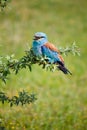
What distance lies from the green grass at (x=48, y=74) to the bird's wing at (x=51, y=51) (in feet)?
3.35

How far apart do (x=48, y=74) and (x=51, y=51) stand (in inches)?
291

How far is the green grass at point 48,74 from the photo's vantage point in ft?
33.9

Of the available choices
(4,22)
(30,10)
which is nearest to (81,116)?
(4,22)

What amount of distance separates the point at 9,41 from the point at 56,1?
6.84m

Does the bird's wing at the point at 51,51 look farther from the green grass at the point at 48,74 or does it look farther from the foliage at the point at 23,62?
the green grass at the point at 48,74

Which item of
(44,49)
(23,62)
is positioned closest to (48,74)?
(23,62)

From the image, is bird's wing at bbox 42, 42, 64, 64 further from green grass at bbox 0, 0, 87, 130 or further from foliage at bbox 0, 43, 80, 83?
green grass at bbox 0, 0, 87, 130

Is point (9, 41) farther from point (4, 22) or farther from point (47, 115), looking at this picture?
point (47, 115)

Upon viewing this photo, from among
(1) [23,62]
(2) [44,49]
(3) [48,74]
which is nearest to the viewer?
(2) [44,49]

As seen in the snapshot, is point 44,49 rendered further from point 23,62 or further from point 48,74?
point 48,74

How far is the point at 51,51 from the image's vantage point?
22.6 ft

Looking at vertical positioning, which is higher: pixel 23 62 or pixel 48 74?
pixel 48 74

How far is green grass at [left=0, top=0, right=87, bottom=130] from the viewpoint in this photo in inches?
407

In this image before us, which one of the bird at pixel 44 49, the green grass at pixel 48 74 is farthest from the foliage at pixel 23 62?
the green grass at pixel 48 74
